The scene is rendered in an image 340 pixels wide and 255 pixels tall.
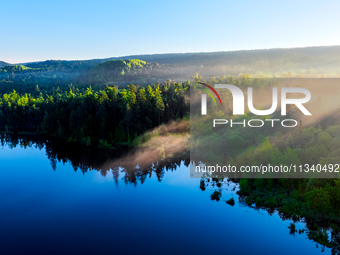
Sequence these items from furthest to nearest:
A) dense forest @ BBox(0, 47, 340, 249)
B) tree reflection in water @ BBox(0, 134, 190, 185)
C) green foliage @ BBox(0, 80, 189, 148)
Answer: green foliage @ BBox(0, 80, 189, 148) → tree reflection in water @ BBox(0, 134, 190, 185) → dense forest @ BBox(0, 47, 340, 249)

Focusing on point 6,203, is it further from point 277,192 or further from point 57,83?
point 57,83

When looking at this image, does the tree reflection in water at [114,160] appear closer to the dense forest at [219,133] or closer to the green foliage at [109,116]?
the dense forest at [219,133]

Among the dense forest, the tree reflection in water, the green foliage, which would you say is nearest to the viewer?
the dense forest

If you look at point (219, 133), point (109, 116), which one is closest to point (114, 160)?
point (109, 116)

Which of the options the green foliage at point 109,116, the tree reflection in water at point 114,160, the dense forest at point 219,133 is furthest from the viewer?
→ the green foliage at point 109,116

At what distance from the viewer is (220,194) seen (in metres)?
36.1

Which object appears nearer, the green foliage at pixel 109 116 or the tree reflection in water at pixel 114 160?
the tree reflection in water at pixel 114 160

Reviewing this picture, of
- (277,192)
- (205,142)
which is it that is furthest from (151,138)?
(277,192)

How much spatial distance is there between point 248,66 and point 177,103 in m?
125

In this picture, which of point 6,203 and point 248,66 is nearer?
point 6,203

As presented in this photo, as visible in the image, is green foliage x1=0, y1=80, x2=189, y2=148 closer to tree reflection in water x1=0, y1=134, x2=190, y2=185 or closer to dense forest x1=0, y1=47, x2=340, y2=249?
dense forest x1=0, y1=47, x2=340, y2=249

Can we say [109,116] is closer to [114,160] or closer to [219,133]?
[114,160]

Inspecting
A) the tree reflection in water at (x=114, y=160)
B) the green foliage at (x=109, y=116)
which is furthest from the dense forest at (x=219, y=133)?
the tree reflection in water at (x=114, y=160)

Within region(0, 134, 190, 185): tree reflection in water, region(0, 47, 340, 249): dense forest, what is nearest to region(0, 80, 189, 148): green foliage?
region(0, 47, 340, 249): dense forest
